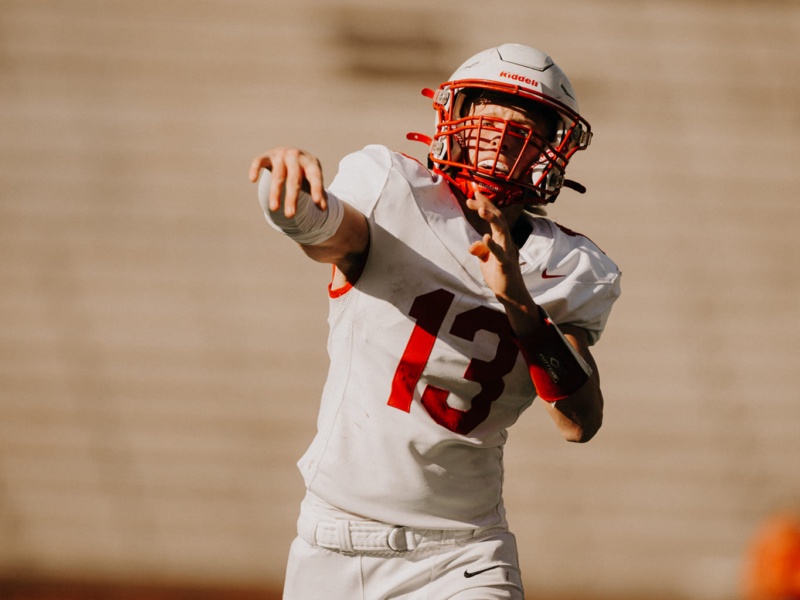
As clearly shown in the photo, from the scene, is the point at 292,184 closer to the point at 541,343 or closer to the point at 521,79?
the point at 541,343

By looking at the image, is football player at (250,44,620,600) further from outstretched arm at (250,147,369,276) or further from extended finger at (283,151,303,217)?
extended finger at (283,151,303,217)

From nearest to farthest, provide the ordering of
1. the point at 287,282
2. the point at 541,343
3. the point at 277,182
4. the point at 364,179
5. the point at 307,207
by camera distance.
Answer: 1. the point at 277,182
2. the point at 307,207
3. the point at 541,343
4. the point at 364,179
5. the point at 287,282

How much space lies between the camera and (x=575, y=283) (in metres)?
2.80

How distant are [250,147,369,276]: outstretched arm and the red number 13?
0.29 metres

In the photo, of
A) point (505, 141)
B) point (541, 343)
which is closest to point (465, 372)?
point (541, 343)

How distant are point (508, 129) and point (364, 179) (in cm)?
41

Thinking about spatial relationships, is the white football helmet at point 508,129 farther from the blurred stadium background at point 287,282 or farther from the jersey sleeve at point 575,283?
the blurred stadium background at point 287,282

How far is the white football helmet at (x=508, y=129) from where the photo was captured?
8.95 feet

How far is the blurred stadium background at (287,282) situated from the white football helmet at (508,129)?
2980 millimetres

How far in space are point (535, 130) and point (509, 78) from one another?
0.16 metres

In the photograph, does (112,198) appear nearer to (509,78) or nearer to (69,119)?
(69,119)

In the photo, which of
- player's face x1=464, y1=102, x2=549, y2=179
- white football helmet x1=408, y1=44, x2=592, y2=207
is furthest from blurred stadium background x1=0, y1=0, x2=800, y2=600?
player's face x1=464, y1=102, x2=549, y2=179

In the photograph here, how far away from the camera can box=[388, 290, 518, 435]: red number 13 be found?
106 inches

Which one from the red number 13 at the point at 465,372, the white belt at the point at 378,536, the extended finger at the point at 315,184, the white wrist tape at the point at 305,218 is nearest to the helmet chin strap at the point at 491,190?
the red number 13 at the point at 465,372
